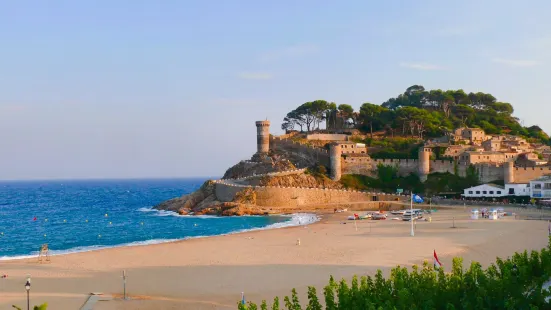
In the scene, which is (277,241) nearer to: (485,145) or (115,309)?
(115,309)

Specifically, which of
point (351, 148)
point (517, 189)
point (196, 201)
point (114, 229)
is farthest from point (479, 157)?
point (114, 229)

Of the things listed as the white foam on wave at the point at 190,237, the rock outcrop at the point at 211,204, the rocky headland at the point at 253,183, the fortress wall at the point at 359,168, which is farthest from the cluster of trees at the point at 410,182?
the rock outcrop at the point at 211,204

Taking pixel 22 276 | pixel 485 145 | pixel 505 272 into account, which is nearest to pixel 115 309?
pixel 22 276

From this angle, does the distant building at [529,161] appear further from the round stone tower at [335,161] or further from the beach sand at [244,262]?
the beach sand at [244,262]

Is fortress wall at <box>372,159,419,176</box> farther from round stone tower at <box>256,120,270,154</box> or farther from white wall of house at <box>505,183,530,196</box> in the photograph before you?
round stone tower at <box>256,120,270,154</box>

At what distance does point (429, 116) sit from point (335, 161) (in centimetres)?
2344

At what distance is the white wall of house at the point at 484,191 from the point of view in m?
60.7

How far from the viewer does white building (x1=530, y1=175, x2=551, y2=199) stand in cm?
5606

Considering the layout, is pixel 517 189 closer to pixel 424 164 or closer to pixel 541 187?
pixel 541 187

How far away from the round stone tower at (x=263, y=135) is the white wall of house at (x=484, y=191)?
98.9 ft

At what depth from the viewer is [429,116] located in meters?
84.6

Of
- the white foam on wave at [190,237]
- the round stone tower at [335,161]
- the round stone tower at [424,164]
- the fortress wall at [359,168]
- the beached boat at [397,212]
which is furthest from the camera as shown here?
the fortress wall at [359,168]

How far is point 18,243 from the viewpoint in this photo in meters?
43.7

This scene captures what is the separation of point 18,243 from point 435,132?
6212cm
